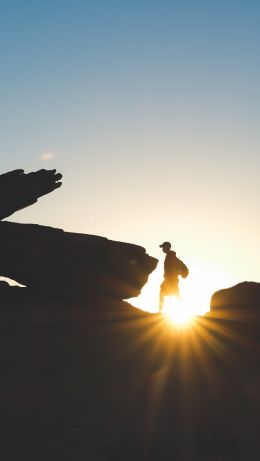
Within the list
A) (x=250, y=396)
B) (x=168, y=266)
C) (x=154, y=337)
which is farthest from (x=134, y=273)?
(x=250, y=396)

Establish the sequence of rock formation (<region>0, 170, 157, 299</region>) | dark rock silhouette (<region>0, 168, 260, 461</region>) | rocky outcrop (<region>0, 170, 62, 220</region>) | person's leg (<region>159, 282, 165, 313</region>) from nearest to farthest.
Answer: dark rock silhouette (<region>0, 168, 260, 461</region>)
person's leg (<region>159, 282, 165, 313</region>)
rock formation (<region>0, 170, 157, 299</region>)
rocky outcrop (<region>0, 170, 62, 220</region>)

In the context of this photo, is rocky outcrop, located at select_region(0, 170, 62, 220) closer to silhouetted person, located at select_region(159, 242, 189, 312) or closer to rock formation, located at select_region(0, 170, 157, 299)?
rock formation, located at select_region(0, 170, 157, 299)

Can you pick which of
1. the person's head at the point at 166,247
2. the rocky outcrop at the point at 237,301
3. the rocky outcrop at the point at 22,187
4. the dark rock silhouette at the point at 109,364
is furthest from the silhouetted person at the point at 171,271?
the rocky outcrop at the point at 22,187

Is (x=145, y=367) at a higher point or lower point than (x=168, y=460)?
higher

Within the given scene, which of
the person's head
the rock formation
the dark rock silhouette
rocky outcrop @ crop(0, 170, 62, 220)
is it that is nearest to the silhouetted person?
the person's head

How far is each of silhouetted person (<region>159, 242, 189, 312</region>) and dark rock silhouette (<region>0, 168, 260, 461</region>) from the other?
1.93 metres

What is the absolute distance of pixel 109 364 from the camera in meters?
22.2

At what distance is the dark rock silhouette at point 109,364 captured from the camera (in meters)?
16.3

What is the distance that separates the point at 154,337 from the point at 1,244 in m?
11.7

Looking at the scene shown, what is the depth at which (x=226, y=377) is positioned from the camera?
70.3ft

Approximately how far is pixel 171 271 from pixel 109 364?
27.6 ft

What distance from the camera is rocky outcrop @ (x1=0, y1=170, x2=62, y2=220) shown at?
3306cm

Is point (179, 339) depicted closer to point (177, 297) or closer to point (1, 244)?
point (177, 297)

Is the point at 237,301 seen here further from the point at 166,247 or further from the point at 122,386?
the point at 122,386
